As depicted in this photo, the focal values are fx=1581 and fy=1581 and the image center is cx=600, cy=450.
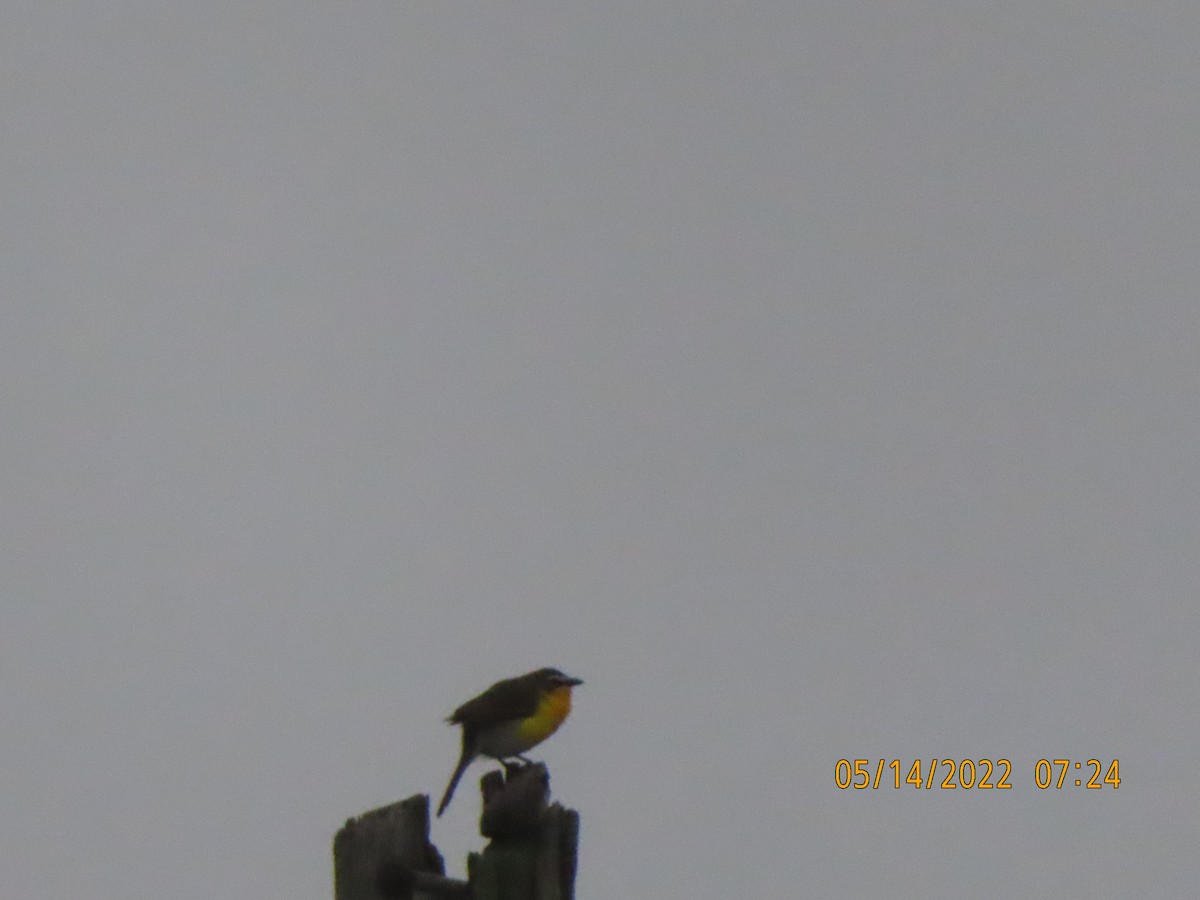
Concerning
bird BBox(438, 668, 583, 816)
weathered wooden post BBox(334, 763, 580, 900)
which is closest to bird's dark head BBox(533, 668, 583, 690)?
bird BBox(438, 668, 583, 816)

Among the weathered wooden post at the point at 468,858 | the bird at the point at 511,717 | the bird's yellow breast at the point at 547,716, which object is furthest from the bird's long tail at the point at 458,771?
the weathered wooden post at the point at 468,858

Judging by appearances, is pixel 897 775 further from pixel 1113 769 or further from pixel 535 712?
pixel 535 712

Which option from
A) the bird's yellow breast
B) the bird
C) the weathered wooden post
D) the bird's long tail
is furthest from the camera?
the bird's yellow breast

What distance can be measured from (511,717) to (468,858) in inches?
247

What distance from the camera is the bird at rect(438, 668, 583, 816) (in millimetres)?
10758

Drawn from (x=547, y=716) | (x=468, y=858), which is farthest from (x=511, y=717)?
(x=468, y=858)

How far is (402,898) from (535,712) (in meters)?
6.52

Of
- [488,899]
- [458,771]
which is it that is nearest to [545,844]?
[488,899]

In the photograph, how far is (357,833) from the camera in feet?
15.8

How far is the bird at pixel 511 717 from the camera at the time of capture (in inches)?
424

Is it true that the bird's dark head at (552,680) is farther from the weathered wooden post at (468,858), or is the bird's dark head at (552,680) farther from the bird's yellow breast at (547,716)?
the weathered wooden post at (468,858)

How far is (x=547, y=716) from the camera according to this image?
37.8ft

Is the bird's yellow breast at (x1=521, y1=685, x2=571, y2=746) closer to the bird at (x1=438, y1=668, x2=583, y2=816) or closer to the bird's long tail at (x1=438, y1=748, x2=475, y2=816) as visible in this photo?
the bird at (x1=438, y1=668, x2=583, y2=816)

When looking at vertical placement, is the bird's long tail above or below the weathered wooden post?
below
